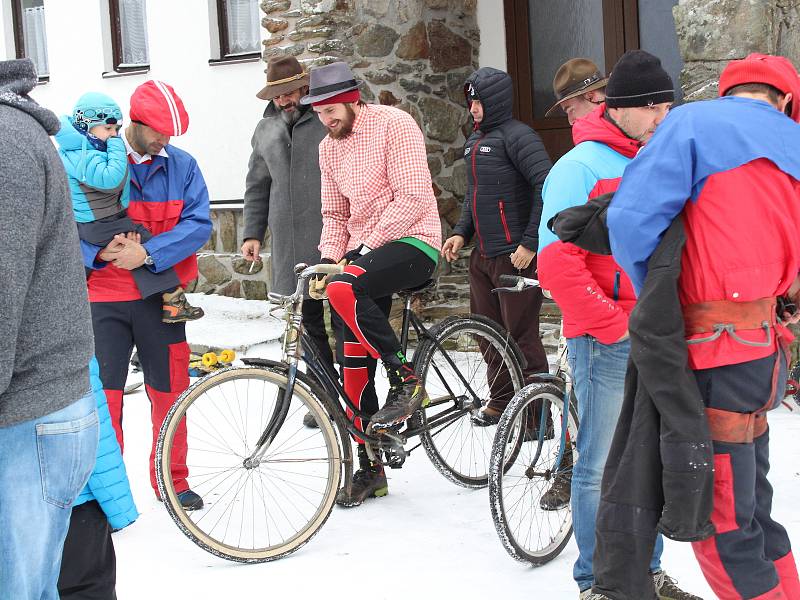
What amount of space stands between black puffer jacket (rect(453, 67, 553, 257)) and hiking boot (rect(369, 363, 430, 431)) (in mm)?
1254

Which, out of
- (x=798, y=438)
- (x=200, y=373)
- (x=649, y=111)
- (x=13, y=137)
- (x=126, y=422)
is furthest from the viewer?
(x=200, y=373)

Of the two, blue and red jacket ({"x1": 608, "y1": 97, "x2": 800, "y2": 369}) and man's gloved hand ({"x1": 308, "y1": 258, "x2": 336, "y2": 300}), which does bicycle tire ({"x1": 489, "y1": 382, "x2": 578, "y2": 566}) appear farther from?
blue and red jacket ({"x1": 608, "y1": 97, "x2": 800, "y2": 369})

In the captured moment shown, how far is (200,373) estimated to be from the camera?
25.1ft

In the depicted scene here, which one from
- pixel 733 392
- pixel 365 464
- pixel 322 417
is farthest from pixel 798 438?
pixel 733 392

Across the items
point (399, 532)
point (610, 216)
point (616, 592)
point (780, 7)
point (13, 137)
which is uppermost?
point (780, 7)

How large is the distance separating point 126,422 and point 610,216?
468 centimetres

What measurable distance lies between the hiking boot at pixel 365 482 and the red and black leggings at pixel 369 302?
28cm

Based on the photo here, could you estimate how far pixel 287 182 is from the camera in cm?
593

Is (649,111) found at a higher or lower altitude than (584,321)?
higher

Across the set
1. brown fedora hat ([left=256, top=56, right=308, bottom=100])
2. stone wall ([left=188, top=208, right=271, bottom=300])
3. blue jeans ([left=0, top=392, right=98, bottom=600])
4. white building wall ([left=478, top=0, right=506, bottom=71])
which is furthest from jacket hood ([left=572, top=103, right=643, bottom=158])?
stone wall ([left=188, top=208, right=271, bottom=300])

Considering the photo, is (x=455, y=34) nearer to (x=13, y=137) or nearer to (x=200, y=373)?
(x=200, y=373)

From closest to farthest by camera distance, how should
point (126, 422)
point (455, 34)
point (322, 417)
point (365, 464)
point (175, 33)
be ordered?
point (322, 417) → point (365, 464) → point (126, 422) → point (455, 34) → point (175, 33)

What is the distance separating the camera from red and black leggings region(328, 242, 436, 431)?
4.54m

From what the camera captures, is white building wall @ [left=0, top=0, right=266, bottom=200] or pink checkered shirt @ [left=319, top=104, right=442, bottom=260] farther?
white building wall @ [left=0, top=0, right=266, bottom=200]
